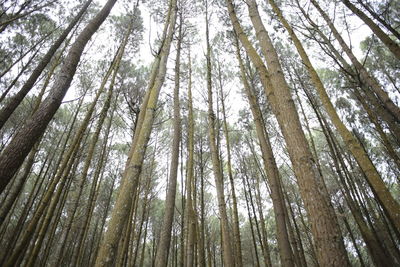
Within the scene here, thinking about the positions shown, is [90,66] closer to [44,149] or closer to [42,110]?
[44,149]

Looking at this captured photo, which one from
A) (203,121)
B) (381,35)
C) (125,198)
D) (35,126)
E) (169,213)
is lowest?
(125,198)

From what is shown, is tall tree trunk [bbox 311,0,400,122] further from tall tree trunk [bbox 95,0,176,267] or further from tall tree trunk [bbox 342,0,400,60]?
tall tree trunk [bbox 95,0,176,267]

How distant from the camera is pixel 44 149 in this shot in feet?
44.3

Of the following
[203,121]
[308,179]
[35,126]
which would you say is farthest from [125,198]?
[203,121]

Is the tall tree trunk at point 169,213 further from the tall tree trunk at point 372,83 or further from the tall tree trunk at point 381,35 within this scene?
the tall tree trunk at point 381,35

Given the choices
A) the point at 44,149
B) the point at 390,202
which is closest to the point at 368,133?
the point at 390,202

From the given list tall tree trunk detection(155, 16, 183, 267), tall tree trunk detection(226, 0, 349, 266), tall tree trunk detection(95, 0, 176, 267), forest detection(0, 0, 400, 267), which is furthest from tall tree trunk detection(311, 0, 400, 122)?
tall tree trunk detection(95, 0, 176, 267)

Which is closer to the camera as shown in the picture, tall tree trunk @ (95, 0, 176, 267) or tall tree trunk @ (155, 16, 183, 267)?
tall tree trunk @ (95, 0, 176, 267)

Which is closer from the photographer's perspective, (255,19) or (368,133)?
(255,19)

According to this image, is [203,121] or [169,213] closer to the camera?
[169,213]

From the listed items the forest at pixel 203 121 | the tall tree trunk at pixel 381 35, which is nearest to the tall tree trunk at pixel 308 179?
the forest at pixel 203 121

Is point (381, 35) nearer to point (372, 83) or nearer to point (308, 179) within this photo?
point (372, 83)

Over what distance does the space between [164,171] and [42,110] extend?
11023 mm

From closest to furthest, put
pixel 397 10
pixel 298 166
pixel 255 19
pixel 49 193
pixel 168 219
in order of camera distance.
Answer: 1. pixel 298 166
2. pixel 255 19
3. pixel 168 219
4. pixel 49 193
5. pixel 397 10
